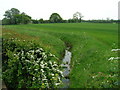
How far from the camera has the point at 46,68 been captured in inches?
328

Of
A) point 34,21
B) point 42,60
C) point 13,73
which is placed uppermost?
point 34,21

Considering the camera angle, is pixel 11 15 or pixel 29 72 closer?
pixel 29 72

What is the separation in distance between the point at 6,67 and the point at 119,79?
7344mm

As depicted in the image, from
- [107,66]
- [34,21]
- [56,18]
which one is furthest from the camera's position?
[56,18]

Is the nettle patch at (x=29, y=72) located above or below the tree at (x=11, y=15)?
below

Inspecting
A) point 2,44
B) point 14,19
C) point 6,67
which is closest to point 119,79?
point 6,67

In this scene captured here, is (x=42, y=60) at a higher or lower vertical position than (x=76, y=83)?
higher

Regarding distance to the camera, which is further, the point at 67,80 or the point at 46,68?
the point at 67,80

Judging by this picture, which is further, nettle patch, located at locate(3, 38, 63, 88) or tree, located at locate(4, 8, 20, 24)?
tree, located at locate(4, 8, 20, 24)

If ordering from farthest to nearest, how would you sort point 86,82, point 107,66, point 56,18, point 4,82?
point 56,18 < point 107,66 < point 86,82 < point 4,82

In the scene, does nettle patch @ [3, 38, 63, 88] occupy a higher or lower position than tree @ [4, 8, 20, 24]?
lower

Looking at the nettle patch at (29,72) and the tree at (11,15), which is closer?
the nettle patch at (29,72)

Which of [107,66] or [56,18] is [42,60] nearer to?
[107,66]

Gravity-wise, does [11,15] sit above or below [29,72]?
above
